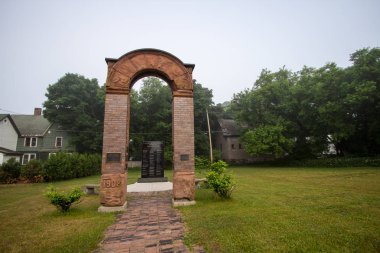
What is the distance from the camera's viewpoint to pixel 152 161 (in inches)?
584

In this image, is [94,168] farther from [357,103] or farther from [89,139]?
[357,103]

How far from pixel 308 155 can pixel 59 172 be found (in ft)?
94.2

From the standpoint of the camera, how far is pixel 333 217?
518 centimetres

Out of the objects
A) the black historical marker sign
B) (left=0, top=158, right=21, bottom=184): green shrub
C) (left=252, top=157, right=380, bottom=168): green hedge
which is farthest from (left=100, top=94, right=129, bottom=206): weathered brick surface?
(left=252, top=157, right=380, bottom=168): green hedge

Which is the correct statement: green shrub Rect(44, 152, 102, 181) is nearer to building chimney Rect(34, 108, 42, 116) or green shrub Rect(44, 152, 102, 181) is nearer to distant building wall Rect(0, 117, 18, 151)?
distant building wall Rect(0, 117, 18, 151)

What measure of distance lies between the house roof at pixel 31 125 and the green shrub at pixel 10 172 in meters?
16.6

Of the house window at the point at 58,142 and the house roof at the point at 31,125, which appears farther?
the house window at the point at 58,142

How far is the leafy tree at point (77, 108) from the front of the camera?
89.2 feet

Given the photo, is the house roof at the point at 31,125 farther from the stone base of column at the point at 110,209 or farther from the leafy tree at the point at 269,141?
the leafy tree at the point at 269,141

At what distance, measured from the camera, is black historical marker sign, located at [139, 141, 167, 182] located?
572 inches

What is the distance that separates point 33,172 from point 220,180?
14809mm

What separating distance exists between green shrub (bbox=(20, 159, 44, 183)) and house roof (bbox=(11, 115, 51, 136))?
1721 centimetres

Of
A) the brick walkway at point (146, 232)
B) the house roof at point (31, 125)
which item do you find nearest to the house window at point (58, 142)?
the house roof at point (31, 125)

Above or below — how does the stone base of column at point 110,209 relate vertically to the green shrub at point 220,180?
below
